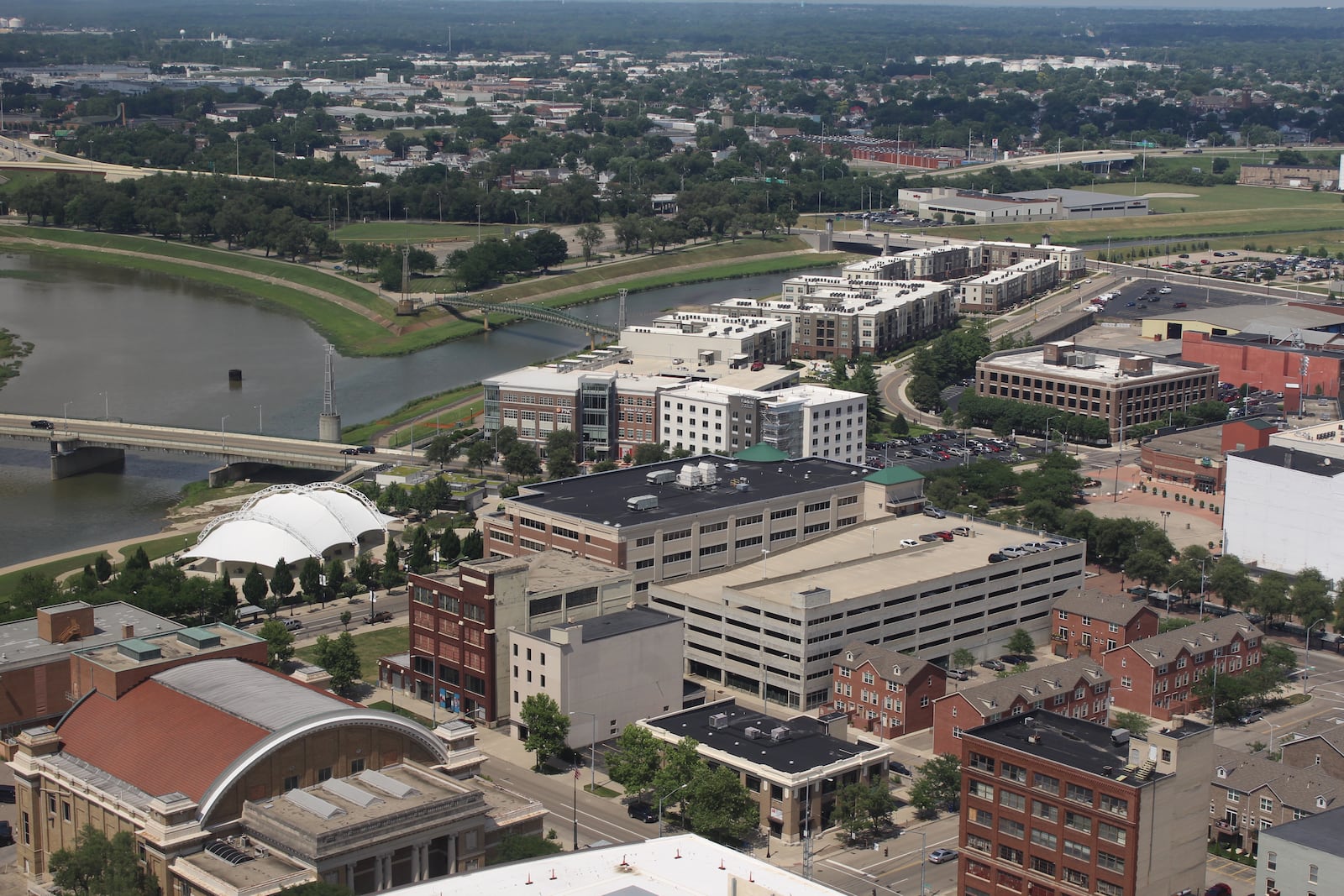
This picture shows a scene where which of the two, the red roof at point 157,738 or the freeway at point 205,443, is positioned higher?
the red roof at point 157,738

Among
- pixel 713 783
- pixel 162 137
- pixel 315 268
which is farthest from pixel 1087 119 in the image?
Result: pixel 713 783

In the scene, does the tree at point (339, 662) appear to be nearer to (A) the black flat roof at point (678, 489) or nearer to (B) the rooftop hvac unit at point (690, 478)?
(A) the black flat roof at point (678, 489)

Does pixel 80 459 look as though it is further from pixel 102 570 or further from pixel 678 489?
pixel 678 489

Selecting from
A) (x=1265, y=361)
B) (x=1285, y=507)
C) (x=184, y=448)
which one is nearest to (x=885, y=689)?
(x=1285, y=507)

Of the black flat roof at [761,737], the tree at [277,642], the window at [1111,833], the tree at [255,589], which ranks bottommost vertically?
the tree at [255,589]

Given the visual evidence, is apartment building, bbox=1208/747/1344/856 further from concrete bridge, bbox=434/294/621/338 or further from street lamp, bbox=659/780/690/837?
concrete bridge, bbox=434/294/621/338

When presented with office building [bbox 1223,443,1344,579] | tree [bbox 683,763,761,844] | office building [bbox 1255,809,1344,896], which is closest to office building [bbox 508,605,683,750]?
tree [bbox 683,763,761,844]

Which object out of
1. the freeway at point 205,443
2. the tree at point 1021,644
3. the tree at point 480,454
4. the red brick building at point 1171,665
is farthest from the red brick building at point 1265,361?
the freeway at point 205,443

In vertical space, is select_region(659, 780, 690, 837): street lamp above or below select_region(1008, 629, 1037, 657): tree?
above
